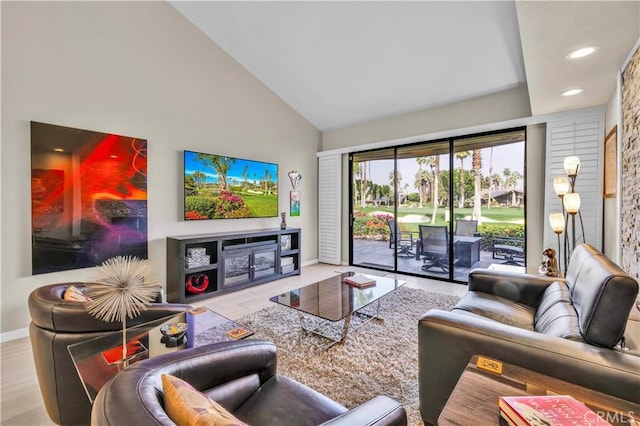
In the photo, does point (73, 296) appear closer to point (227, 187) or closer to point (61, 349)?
point (61, 349)

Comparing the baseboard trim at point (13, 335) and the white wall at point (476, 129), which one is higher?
the white wall at point (476, 129)

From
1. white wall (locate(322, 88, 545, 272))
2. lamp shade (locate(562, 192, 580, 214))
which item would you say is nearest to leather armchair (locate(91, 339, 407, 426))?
lamp shade (locate(562, 192, 580, 214))

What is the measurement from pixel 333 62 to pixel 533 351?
4.02 m

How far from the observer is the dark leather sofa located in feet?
3.67

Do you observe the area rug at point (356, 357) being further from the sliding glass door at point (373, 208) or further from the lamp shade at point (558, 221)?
the sliding glass door at point (373, 208)

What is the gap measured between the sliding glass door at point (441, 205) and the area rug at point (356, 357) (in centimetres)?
153

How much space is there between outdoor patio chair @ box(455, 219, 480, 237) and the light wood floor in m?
0.79

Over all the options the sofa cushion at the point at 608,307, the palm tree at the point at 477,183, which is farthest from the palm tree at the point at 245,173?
the sofa cushion at the point at 608,307

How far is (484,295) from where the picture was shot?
2381mm

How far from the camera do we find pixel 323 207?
19.2ft

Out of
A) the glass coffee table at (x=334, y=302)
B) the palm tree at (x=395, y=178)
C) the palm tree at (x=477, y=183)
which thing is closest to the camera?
the glass coffee table at (x=334, y=302)

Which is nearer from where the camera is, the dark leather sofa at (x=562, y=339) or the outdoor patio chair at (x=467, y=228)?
the dark leather sofa at (x=562, y=339)

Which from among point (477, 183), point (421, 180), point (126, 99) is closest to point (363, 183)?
point (421, 180)

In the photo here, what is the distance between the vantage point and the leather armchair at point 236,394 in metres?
0.74
